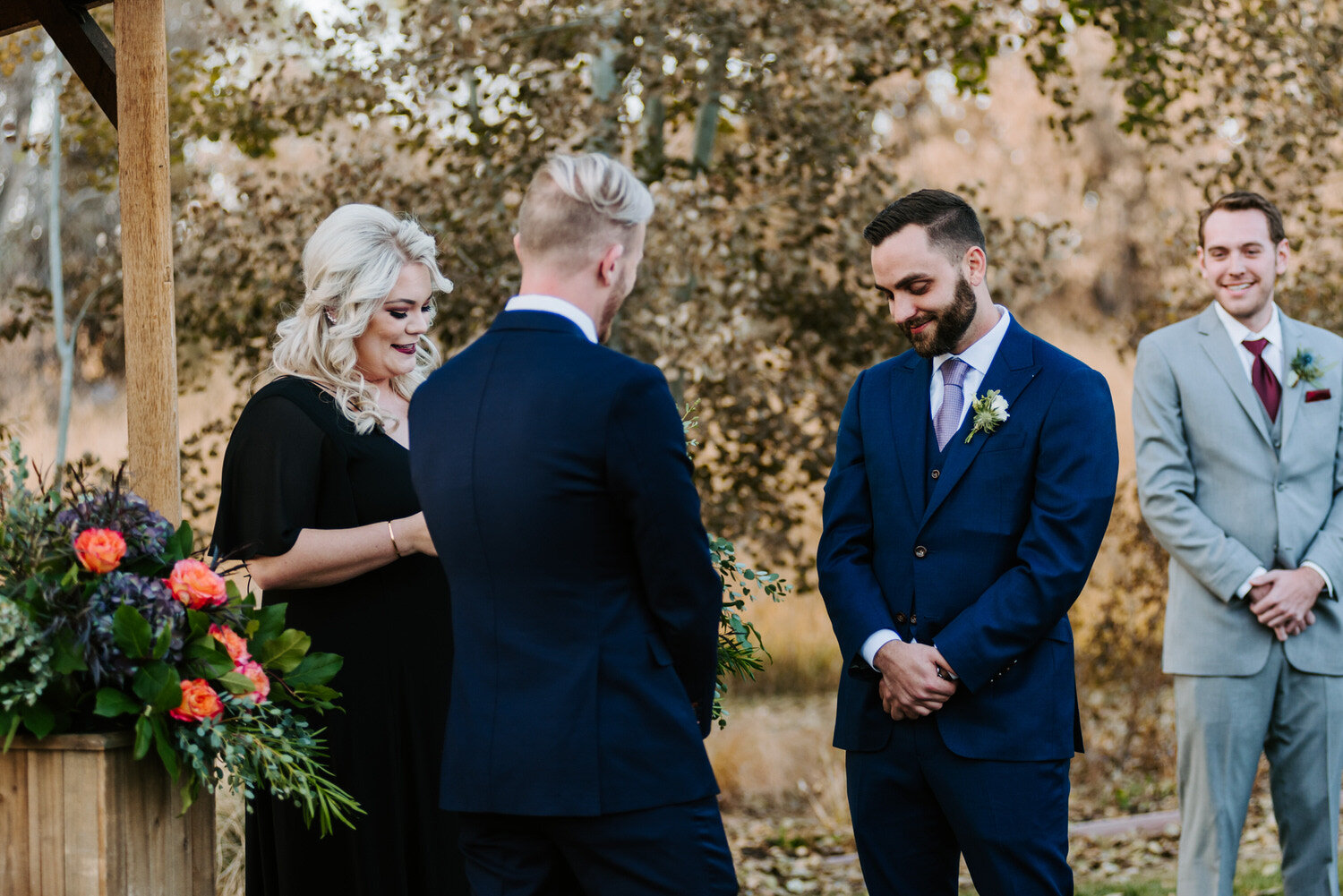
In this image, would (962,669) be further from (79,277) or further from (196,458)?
(79,277)

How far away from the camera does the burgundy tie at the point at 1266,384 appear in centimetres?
415

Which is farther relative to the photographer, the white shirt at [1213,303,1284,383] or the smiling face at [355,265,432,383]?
the white shirt at [1213,303,1284,383]

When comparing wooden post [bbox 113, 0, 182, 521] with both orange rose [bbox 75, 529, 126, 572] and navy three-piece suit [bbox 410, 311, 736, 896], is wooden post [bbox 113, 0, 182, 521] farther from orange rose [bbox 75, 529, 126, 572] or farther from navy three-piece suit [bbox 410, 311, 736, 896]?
navy three-piece suit [bbox 410, 311, 736, 896]

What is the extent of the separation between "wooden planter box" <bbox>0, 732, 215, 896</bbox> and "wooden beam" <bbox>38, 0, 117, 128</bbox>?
87.6 inches

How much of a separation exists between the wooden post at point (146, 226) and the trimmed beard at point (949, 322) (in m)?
2.10

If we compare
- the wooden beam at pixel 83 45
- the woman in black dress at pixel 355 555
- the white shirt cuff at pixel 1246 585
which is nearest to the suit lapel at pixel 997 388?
the woman in black dress at pixel 355 555

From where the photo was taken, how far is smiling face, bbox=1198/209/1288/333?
13.6 ft

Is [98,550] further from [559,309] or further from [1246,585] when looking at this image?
[1246,585]

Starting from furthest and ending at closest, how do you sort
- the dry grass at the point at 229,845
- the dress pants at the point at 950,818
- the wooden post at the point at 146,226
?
the dry grass at the point at 229,845
the wooden post at the point at 146,226
the dress pants at the point at 950,818

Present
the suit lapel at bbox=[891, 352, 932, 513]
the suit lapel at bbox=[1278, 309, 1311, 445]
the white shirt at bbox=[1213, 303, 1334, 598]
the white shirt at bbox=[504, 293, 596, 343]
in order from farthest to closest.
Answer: the white shirt at bbox=[1213, 303, 1334, 598]
the suit lapel at bbox=[1278, 309, 1311, 445]
the suit lapel at bbox=[891, 352, 932, 513]
the white shirt at bbox=[504, 293, 596, 343]

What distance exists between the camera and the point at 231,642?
2.55 metres

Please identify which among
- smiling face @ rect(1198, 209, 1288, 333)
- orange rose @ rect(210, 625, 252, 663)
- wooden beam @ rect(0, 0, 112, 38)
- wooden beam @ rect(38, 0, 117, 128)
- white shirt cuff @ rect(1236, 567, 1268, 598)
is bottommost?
orange rose @ rect(210, 625, 252, 663)

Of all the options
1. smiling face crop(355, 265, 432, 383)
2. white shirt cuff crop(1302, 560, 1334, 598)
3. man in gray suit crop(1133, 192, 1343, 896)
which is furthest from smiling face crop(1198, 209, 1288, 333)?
smiling face crop(355, 265, 432, 383)

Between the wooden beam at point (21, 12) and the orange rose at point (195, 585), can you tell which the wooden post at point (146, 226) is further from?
the orange rose at point (195, 585)
